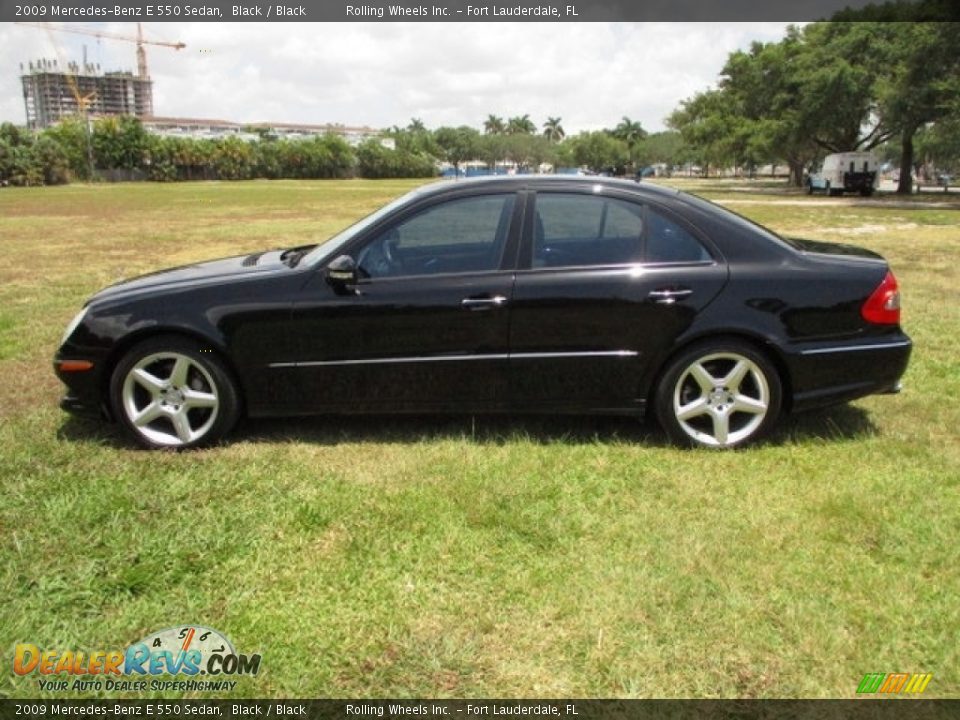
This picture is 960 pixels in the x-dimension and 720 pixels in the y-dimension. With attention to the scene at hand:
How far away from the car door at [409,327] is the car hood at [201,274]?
45 centimetres

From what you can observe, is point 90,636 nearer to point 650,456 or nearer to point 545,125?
point 650,456

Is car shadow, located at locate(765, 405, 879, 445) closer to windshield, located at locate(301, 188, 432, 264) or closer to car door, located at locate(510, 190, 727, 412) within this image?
car door, located at locate(510, 190, 727, 412)

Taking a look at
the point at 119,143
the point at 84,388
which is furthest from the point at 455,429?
the point at 119,143

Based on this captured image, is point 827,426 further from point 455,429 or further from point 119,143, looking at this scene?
point 119,143

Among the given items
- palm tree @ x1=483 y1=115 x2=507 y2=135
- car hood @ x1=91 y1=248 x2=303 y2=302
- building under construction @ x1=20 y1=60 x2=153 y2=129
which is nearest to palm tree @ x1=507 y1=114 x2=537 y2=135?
palm tree @ x1=483 y1=115 x2=507 y2=135

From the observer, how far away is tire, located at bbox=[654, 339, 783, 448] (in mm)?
4074

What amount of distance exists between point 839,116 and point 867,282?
45.3 m

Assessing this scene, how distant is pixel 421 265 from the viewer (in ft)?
13.8

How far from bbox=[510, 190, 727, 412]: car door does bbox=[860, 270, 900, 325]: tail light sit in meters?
0.82

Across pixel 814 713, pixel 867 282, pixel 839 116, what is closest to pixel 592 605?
pixel 814 713

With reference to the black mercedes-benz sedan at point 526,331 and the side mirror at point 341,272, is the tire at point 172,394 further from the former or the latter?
the side mirror at point 341,272

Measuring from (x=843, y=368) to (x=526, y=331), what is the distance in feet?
5.78

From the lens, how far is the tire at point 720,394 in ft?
13.4

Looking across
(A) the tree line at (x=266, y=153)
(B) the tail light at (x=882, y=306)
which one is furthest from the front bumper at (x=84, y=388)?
(A) the tree line at (x=266, y=153)
